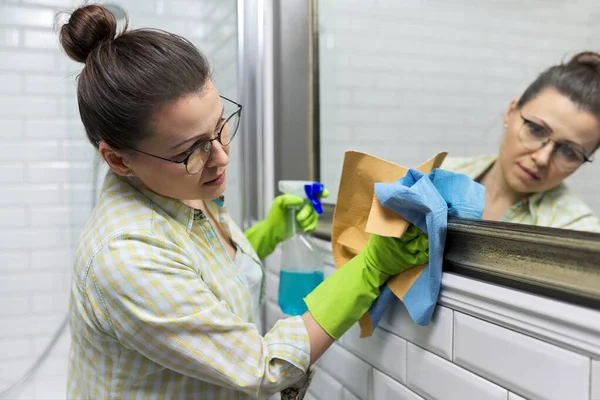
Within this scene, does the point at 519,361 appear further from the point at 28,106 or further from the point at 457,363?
the point at 28,106

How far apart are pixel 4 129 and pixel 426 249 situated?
1411mm

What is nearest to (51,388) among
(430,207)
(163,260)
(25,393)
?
(25,393)

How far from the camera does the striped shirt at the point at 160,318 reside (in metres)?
0.74

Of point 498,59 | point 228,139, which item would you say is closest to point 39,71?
point 228,139

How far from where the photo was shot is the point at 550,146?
3.30ft

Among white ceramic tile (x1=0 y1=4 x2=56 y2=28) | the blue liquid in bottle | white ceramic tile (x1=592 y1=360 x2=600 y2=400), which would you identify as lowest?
the blue liquid in bottle

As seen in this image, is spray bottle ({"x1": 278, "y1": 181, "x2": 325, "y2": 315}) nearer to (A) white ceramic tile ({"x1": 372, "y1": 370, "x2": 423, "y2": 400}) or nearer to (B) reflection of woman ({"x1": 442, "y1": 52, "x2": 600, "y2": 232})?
(A) white ceramic tile ({"x1": 372, "y1": 370, "x2": 423, "y2": 400})

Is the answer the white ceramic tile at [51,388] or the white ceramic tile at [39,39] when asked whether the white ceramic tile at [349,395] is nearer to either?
the white ceramic tile at [51,388]

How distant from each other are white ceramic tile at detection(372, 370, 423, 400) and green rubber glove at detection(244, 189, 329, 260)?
1.04 ft

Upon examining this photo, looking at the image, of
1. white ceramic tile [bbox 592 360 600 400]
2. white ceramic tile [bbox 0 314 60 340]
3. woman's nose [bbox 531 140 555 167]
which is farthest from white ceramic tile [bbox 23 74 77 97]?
white ceramic tile [bbox 592 360 600 400]

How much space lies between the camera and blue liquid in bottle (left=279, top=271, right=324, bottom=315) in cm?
109

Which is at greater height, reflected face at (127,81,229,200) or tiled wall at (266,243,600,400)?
reflected face at (127,81,229,200)

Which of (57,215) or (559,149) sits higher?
(559,149)

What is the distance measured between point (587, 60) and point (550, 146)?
0.23 meters
